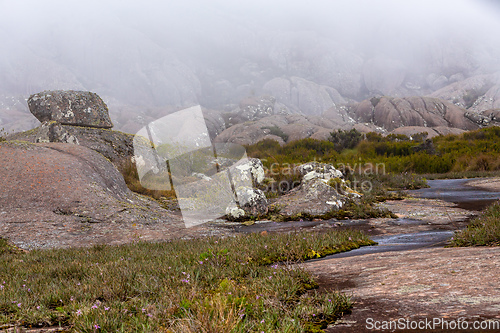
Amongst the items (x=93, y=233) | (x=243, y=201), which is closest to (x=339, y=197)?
(x=243, y=201)

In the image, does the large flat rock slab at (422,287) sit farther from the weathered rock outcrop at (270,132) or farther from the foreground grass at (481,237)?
the weathered rock outcrop at (270,132)

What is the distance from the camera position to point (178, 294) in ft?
10.2

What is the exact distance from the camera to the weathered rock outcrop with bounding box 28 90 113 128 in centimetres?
1719

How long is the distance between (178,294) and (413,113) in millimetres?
119302

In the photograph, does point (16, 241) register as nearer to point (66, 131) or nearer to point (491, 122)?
point (66, 131)

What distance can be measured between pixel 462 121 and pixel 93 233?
115 m

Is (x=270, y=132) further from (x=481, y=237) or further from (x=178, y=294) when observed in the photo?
(x=178, y=294)

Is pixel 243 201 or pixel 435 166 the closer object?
pixel 243 201

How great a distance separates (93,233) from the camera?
9.41 m

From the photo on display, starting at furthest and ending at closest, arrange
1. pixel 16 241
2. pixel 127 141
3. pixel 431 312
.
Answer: pixel 127 141
pixel 16 241
pixel 431 312

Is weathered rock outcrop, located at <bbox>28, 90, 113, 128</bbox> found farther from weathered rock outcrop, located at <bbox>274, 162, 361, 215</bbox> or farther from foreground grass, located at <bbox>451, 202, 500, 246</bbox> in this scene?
foreground grass, located at <bbox>451, 202, 500, 246</bbox>

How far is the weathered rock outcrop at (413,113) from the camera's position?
332ft

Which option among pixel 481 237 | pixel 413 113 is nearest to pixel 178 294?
pixel 481 237

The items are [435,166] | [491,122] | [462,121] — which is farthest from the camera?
[462,121]
